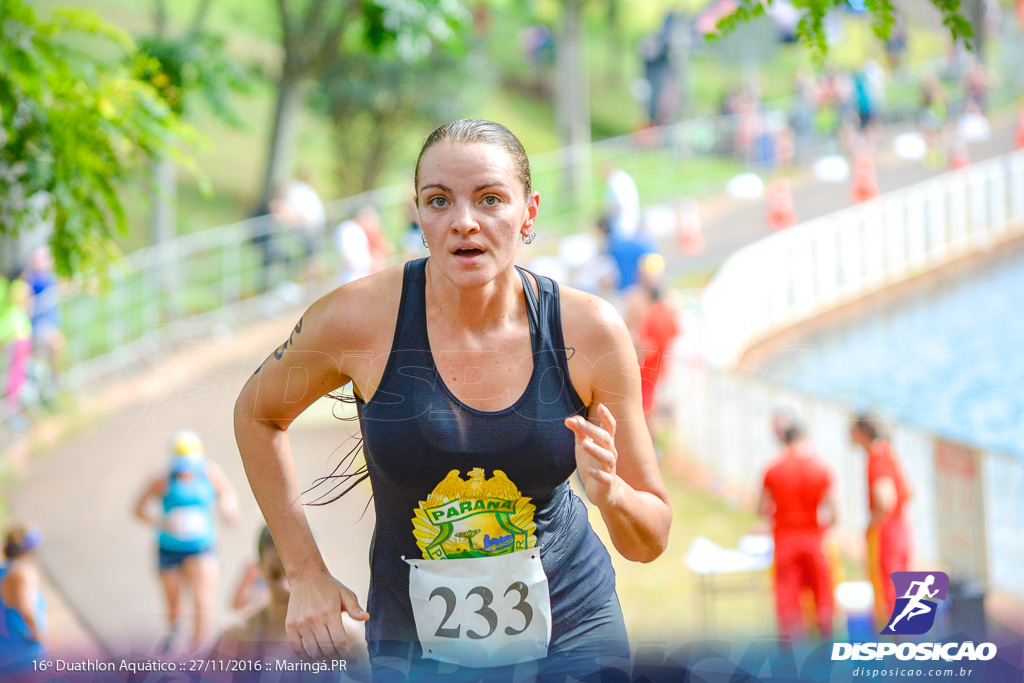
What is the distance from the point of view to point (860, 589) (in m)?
5.39

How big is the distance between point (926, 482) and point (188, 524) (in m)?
3.82

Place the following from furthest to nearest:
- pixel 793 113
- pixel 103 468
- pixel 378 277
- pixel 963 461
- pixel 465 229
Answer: pixel 793 113 → pixel 103 468 → pixel 963 461 → pixel 378 277 → pixel 465 229

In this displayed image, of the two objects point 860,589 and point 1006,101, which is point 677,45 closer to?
point 1006,101

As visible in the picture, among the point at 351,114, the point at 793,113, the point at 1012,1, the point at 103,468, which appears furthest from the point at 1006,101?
the point at 103,468

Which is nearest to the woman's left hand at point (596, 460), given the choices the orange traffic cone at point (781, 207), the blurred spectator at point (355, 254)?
the blurred spectator at point (355, 254)

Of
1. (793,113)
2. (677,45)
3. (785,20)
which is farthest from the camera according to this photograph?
(677,45)

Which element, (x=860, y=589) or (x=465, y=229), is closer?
(x=465, y=229)

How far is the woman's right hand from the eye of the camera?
2041mm

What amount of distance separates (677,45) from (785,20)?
607cm

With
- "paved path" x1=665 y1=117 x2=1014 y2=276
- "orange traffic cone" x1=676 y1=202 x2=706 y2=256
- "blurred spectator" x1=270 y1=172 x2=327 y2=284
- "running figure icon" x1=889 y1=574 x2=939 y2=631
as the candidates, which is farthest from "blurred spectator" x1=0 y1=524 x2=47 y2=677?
"orange traffic cone" x1=676 y1=202 x2=706 y2=256

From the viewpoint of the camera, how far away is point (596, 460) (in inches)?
71.1

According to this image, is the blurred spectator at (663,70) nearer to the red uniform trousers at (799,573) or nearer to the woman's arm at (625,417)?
the red uniform trousers at (799,573)

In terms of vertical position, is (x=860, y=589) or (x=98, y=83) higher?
(x=98, y=83)

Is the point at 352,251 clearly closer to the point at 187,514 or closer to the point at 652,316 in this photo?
the point at 652,316
